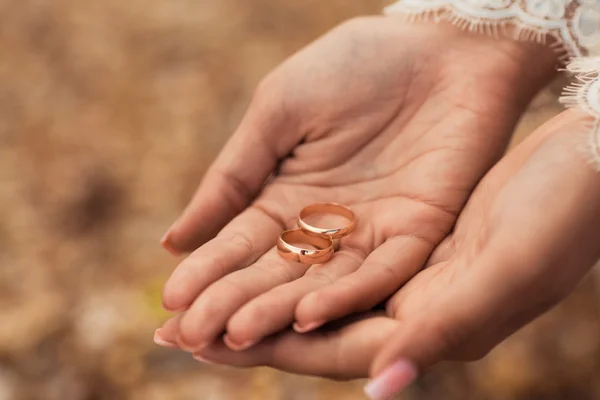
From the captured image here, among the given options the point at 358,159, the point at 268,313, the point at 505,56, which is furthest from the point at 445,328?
the point at 505,56

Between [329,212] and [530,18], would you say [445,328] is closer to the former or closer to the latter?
[329,212]

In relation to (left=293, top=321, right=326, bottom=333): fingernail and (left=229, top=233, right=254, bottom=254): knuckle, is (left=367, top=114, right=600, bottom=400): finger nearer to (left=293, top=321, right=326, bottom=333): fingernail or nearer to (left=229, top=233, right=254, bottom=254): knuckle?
(left=293, top=321, right=326, bottom=333): fingernail

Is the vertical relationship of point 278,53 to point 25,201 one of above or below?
above

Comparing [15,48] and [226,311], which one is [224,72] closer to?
[15,48]

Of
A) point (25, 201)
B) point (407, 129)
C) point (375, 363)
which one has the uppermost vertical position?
point (407, 129)

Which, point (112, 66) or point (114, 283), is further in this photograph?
point (112, 66)

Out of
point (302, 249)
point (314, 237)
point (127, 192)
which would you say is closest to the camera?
point (302, 249)

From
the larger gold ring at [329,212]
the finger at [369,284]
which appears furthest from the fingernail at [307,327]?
the larger gold ring at [329,212]

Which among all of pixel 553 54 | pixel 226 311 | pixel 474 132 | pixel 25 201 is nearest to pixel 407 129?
pixel 474 132
